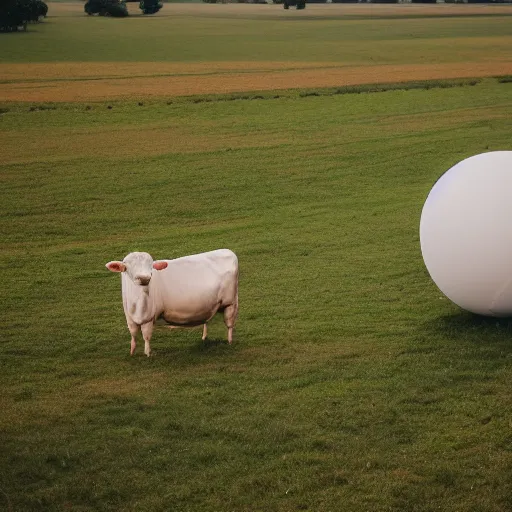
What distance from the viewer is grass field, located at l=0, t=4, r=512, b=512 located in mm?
10516

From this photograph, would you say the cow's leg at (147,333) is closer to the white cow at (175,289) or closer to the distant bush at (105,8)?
the white cow at (175,289)

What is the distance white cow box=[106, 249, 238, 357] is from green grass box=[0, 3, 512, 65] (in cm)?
4035

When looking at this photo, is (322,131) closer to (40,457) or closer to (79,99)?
(79,99)

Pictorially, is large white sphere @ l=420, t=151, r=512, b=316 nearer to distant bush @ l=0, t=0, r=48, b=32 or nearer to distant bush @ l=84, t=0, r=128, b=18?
distant bush @ l=0, t=0, r=48, b=32

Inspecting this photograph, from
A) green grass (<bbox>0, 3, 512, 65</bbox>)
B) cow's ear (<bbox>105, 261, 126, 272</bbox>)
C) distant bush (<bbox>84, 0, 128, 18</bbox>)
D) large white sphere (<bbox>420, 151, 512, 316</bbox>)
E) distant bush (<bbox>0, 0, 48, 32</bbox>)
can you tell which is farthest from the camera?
distant bush (<bbox>84, 0, 128, 18</bbox>)

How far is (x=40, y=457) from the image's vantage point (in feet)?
36.1

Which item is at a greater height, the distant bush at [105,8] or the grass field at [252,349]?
the distant bush at [105,8]

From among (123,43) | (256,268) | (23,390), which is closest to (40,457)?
(23,390)

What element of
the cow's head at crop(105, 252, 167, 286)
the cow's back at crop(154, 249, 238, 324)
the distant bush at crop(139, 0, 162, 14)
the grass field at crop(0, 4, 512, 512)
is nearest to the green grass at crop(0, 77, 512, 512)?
the grass field at crop(0, 4, 512, 512)

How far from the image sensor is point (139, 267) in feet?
44.9

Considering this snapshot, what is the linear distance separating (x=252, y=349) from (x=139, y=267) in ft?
7.05

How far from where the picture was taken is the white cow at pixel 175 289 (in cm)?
1390

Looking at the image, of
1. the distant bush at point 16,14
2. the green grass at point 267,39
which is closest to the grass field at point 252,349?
the green grass at point 267,39

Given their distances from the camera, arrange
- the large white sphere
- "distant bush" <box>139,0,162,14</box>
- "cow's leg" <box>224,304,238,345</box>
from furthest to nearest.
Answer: "distant bush" <box>139,0,162,14</box> < "cow's leg" <box>224,304,238,345</box> < the large white sphere
